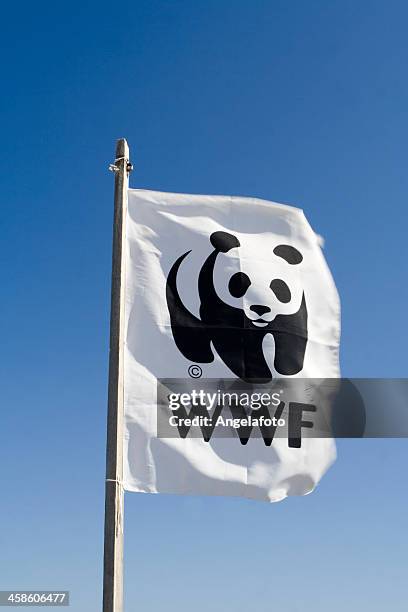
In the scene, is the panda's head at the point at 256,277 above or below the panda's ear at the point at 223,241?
below

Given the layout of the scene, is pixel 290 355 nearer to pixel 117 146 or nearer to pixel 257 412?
pixel 257 412

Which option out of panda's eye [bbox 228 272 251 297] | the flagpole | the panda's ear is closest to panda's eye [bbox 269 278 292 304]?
panda's eye [bbox 228 272 251 297]

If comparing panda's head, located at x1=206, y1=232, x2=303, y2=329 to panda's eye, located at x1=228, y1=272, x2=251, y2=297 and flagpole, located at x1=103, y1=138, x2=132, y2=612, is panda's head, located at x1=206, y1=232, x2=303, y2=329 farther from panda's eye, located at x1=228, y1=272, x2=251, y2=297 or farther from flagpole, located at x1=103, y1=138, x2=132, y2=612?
flagpole, located at x1=103, y1=138, x2=132, y2=612

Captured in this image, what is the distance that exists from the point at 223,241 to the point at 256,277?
0.69 meters

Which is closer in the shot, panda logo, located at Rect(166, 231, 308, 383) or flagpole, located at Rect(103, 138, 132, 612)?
flagpole, located at Rect(103, 138, 132, 612)

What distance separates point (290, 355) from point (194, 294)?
158 cm

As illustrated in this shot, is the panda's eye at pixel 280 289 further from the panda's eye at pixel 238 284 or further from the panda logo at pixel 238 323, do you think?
the panda's eye at pixel 238 284

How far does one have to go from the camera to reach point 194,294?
1251 cm

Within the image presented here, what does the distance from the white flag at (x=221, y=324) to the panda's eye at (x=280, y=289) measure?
0.05 feet

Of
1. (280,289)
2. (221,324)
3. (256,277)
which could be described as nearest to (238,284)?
(256,277)

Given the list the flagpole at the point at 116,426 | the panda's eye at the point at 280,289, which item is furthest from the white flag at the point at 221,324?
the flagpole at the point at 116,426

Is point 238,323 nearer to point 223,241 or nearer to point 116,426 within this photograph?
point 223,241

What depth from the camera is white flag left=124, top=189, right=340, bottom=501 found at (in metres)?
11.6

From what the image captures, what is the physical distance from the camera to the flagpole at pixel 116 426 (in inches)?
403
